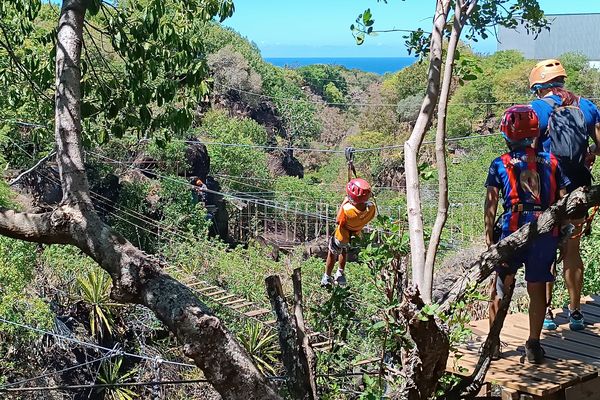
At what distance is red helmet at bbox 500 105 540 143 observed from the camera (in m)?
2.73

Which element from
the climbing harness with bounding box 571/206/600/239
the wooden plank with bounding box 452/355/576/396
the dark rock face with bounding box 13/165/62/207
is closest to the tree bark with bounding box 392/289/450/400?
the wooden plank with bounding box 452/355/576/396

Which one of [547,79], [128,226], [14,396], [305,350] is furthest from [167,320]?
[128,226]

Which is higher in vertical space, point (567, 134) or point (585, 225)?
point (567, 134)

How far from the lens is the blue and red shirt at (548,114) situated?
9.88 ft

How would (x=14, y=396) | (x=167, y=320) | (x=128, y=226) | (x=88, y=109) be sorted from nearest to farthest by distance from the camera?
(x=167, y=320), (x=88, y=109), (x=14, y=396), (x=128, y=226)

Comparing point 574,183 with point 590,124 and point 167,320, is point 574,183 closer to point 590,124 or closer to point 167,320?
point 590,124

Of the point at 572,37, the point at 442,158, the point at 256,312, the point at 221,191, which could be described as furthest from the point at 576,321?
the point at 572,37

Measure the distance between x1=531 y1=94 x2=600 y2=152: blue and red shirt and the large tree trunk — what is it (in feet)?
5.35

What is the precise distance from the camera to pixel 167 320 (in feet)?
6.79

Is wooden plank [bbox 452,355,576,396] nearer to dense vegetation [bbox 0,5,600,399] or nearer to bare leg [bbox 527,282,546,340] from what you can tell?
bare leg [bbox 527,282,546,340]

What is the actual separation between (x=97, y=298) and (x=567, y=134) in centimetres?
783

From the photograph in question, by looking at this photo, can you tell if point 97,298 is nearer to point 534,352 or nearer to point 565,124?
point 534,352

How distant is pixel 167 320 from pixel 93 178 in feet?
40.9

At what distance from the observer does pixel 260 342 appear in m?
9.27
